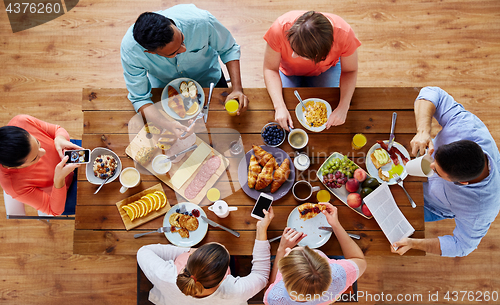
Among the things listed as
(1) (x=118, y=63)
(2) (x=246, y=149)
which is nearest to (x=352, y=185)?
(2) (x=246, y=149)

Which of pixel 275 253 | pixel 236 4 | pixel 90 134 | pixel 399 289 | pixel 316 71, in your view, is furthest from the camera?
pixel 236 4

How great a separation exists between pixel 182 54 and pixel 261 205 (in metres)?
1.21

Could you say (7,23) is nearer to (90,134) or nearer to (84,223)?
(90,134)

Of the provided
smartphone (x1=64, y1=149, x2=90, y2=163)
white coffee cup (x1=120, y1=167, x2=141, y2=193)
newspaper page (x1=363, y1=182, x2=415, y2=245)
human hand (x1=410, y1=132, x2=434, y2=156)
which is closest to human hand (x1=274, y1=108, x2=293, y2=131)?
newspaper page (x1=363, y1=182, x2=415, y2=245)

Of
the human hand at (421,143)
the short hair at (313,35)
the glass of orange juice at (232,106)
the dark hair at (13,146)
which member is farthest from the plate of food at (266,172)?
the dark hair at (13,146)

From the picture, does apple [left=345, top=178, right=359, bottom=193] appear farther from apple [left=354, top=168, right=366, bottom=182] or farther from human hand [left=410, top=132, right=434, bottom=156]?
human hand [left=410, top=132, right=434, bottom=156]

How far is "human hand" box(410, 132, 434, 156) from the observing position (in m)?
1.96

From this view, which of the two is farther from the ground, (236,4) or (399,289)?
(236,4)

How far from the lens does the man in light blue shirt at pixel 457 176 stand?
168cm

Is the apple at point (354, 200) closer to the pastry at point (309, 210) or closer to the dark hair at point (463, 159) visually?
the pastry at point (309, 210)

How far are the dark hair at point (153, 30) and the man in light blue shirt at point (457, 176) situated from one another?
5.66ft

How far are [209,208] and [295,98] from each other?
0.99 meters

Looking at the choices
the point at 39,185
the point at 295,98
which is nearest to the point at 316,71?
the point at 295,98

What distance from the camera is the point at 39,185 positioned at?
2.19 meters
